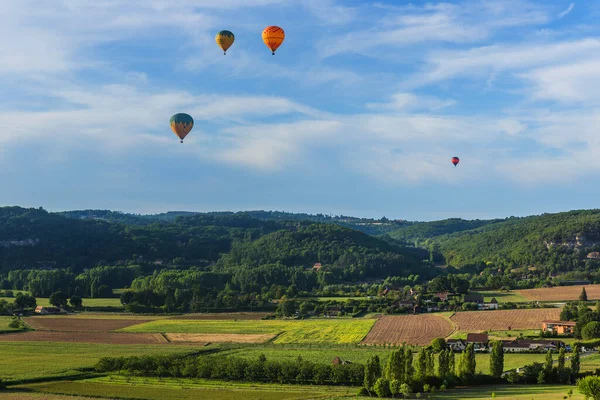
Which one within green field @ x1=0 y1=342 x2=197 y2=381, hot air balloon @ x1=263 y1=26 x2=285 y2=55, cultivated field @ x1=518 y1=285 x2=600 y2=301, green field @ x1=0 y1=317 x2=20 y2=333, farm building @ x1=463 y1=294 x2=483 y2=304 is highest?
hot air balloon @ x1=263 y1=26 x2=285 y2=55

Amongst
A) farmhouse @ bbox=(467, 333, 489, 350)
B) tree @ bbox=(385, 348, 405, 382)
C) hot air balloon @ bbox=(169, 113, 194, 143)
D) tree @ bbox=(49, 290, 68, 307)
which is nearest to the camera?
tree @ bbox=(385, 348, 405, 382)

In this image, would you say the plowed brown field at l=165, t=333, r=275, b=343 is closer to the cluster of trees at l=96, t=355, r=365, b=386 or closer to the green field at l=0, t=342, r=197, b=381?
the green field at l=0, t=342, r=197, b=381

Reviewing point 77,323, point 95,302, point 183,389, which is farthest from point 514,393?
point 95,302

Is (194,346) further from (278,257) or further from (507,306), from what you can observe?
(278,257)

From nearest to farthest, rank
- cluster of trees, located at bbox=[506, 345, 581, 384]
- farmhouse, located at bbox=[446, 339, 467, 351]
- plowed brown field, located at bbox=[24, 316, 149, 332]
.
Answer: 1. cluster of trees, located at bbox=[506, 345, 581, 384]
2. farmhouse, located at bbox=[446, 339, 467, 351]
3. plowed brown field, located at bbox=[24, 316, 149, 332]

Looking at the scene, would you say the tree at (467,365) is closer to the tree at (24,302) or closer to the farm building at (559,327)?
the farm building at (559,327)

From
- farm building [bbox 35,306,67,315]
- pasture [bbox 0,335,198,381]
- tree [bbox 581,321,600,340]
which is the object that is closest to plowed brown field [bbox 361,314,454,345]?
tree [bbox 581,321,600,340]

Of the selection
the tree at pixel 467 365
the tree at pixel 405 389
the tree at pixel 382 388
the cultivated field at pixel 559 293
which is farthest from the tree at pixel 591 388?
the cultivated field at pixel 559 293
